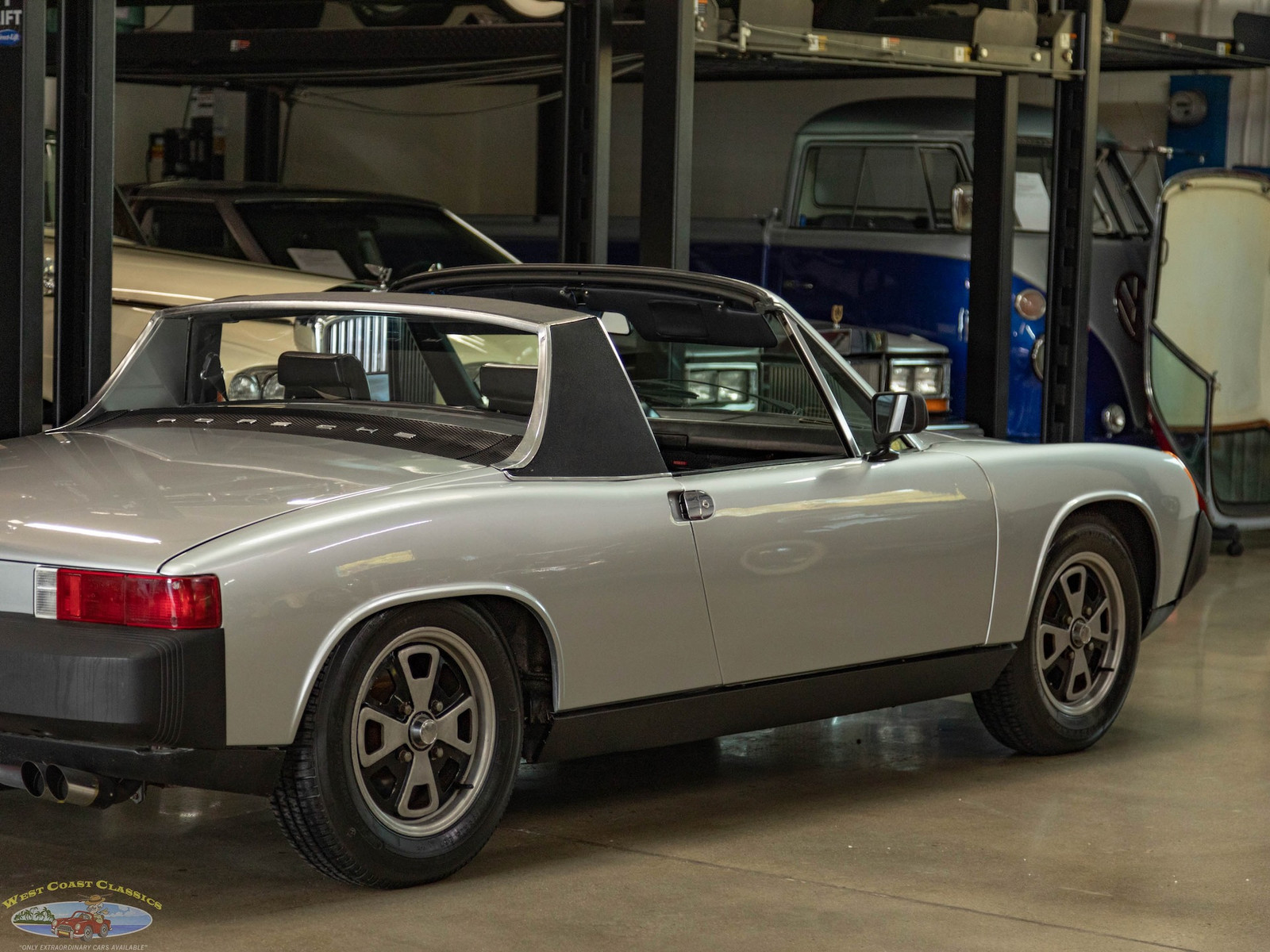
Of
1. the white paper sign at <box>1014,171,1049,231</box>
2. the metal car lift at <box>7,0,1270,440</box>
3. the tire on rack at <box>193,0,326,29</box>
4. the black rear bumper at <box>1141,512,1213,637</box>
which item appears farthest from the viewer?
the tire on rack at <box>193,0,326,29</box>

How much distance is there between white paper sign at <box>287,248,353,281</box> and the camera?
9344 mm

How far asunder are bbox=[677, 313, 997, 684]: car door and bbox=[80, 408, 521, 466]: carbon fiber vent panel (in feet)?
1.54

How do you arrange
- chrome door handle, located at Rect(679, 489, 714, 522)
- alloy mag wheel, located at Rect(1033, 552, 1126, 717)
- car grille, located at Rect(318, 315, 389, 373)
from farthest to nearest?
1. car grille, located at Rect(318, 315, 389, 373)
2. alloy mag wheel, located at Rect(1033, 552, 1126, 717)
3. chrome door handle, located at Rect(679, 489, 714, 522)

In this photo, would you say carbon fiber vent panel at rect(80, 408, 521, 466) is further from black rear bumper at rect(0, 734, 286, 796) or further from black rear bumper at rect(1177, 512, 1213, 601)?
black rear bumper at rect(1177, 512, 1213, 601)

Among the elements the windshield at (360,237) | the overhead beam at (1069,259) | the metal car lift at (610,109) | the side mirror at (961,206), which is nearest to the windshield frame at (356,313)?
the metal car lift at (610,109)

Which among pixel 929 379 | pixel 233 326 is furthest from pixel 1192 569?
pixel 929 379

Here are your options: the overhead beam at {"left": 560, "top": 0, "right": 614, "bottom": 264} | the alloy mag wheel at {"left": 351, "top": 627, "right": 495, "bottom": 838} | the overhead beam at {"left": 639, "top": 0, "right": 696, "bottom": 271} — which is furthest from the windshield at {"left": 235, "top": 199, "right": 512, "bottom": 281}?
the alloy mag wheel at {"left": 351, "top": 627, "right": 495, "bottom": 838}

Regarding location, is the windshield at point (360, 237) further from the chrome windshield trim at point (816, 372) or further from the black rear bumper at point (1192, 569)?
the chrome windshield trim at point (816, 372)

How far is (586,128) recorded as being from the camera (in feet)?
24.6

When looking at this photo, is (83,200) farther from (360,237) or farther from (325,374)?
(360,237)

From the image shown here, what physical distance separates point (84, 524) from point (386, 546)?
0.57 m

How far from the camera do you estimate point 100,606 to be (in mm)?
3348

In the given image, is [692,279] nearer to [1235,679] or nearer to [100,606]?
[100,606]

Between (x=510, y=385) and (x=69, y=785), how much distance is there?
127cm
